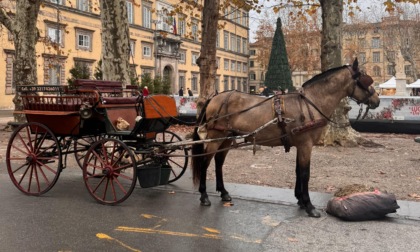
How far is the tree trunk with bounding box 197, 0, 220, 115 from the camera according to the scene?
532 inches

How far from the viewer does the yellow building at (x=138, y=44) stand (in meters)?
33.0

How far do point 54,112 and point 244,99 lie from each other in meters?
3.17

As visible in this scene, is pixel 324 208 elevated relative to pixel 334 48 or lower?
lower

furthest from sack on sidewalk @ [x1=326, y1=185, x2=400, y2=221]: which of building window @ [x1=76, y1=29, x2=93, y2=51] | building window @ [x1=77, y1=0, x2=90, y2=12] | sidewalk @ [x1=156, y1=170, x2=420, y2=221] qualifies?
building window @ [x1=77, y1=0, x2=90, y2=12]

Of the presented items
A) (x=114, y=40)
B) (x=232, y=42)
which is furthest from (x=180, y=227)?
(x=232, y=42)

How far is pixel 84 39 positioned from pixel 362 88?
37.3 meters

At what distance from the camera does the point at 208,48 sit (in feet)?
45.0

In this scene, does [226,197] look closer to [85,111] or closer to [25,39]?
[85,111]

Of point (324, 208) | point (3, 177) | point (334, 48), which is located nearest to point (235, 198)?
point (324, 208)

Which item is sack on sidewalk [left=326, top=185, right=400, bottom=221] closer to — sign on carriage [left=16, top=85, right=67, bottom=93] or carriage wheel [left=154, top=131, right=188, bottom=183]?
carriage wheel [left=154, top=131, right=188, bottom=183]

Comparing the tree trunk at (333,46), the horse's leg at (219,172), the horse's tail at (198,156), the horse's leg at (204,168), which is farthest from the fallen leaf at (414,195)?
the tree trunk at (333,46)

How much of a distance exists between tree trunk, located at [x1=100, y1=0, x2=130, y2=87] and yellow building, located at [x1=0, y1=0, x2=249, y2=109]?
1049 cm

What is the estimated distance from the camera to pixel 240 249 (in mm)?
4617

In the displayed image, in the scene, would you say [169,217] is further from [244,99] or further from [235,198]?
[244,99]
